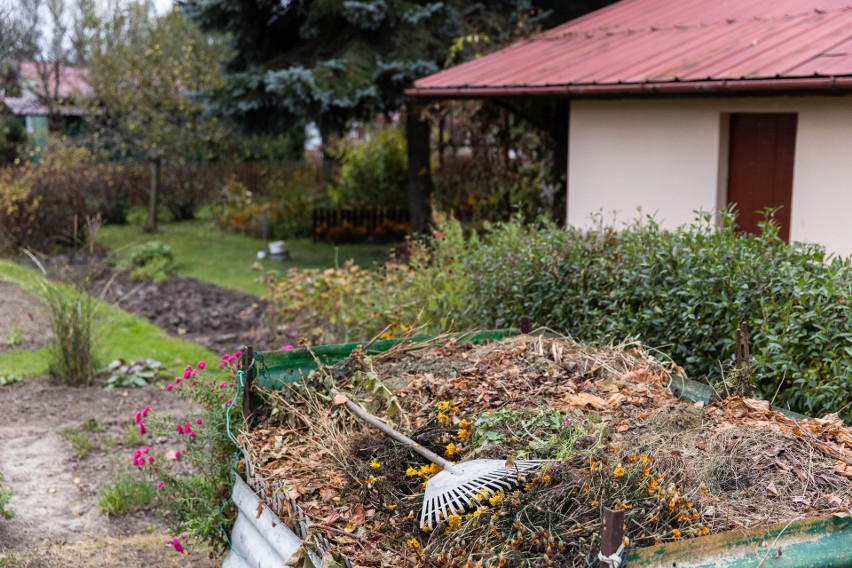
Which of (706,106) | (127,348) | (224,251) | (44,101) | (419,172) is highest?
(44,101)

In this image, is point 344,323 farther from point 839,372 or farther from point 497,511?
point 497,511

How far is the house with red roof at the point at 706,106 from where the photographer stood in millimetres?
7227

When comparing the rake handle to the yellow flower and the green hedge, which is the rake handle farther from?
the green hedge

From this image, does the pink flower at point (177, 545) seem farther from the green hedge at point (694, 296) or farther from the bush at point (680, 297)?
the green hedge at point (694, 296)

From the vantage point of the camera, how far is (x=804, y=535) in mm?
2729

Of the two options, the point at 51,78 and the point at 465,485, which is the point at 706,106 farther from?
the point at 51,78

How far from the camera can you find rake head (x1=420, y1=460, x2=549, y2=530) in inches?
112

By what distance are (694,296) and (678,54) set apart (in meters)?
4.36

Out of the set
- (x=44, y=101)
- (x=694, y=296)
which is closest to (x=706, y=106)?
(x=694, y=296)

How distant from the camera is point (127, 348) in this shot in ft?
30.6

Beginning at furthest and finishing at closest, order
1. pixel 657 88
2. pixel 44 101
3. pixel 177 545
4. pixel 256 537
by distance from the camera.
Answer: pixel 44 101 < pixel 657 88 < pixel 177 545 < pixel 256 537

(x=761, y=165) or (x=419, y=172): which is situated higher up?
(x=761, y=165)

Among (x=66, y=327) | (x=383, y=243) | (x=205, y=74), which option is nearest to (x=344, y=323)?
(x=66, y=327)

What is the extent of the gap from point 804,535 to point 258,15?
13.3 meters
